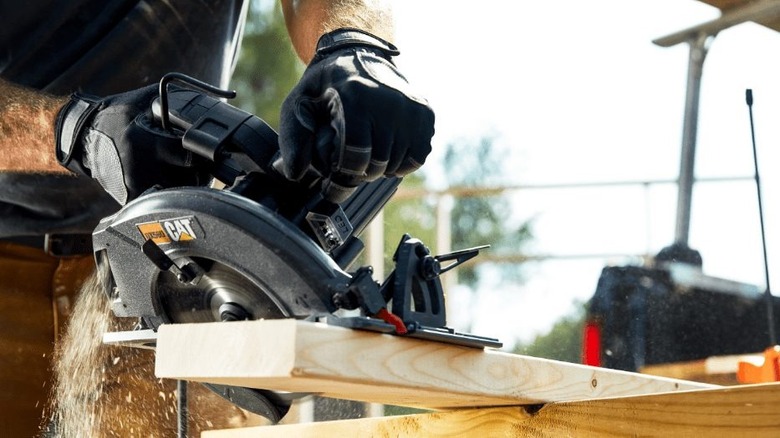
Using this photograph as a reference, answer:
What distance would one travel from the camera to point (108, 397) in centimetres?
204

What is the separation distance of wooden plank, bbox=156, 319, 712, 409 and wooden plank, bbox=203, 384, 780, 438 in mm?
31

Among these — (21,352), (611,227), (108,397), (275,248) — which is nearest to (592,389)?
(275,248)

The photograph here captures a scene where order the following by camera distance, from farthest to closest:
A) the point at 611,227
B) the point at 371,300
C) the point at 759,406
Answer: the point at 611,227 → the point at 371,300 → the point at 759,406

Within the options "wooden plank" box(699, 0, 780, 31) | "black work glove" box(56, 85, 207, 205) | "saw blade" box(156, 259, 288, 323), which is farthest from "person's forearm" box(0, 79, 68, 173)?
"wooden plank" box(699, 0, 780, 31)

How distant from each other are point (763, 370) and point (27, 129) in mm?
1611

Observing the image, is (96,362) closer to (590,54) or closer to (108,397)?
(108,397)

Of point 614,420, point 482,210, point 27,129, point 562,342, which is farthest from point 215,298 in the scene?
point 482,210

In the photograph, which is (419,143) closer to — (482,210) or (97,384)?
(97,384)

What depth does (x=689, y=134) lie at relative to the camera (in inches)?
100

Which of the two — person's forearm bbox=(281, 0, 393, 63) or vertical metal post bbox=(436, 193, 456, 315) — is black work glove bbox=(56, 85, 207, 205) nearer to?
person's forearm bbox=(281, 0, 393, 63)

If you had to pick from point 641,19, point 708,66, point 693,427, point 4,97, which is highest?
point 641,19

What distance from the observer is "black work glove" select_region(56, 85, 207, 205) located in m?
1.39

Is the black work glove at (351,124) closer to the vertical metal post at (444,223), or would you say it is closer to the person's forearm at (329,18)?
the person's forearm at (329,18)

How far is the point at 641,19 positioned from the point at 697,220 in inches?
23.1
